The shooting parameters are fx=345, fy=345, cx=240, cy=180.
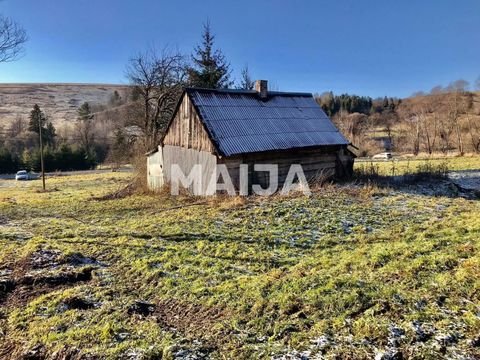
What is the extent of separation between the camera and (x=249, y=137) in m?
14.4

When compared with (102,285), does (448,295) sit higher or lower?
higher

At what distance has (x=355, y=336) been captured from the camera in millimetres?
3988

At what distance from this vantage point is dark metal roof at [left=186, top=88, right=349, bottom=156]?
14117 mm

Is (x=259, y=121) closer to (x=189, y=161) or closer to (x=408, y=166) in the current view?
(x=189, y=161)

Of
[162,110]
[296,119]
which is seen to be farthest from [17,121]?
[296,119]

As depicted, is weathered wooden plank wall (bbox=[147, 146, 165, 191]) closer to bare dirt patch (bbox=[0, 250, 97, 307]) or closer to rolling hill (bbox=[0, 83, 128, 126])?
bare dirt patch (bbox=[0, 250, 97, 307])

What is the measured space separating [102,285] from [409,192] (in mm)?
10644

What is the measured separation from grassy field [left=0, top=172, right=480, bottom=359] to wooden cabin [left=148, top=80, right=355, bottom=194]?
420 cm

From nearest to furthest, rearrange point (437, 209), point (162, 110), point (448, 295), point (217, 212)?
point (448, 295) → point (437, 209) → point (217, 212) → point (162, 110)

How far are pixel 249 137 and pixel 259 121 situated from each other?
1530 millimetres

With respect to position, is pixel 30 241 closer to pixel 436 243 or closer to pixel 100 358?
pixel 100 358

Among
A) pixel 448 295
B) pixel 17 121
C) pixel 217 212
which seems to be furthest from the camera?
pixel 17 121

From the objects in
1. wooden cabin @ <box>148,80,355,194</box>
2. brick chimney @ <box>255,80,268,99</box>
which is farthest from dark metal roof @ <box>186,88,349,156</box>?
brick chimney @ <box>255,80,268,99</box>

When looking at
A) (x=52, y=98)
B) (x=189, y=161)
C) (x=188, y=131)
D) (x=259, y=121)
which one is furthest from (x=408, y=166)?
(x=52, y=98)
